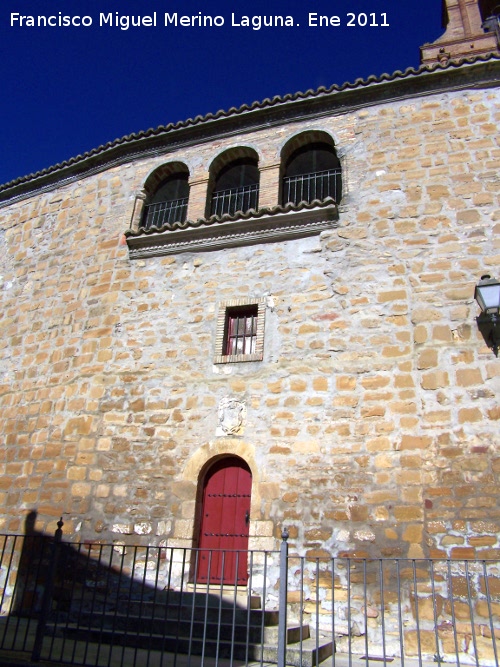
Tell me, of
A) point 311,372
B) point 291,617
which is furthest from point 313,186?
point 291,617

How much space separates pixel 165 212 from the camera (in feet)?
33.4

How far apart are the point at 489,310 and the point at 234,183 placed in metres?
5.32

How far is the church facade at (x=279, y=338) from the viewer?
6.78m

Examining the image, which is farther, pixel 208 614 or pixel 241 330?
pixel 241 330

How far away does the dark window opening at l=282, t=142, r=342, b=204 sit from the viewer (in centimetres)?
923

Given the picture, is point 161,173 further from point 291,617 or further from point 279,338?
point 291,617

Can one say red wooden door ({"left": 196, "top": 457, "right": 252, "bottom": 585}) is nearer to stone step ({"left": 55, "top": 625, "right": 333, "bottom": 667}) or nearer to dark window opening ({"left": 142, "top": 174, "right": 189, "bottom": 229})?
stone step ({"left": 55, "top": 625, "right": 333, "bottom": 667})

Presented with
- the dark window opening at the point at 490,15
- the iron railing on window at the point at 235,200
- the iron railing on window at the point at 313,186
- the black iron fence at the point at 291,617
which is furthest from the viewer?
the dark window opening at the point at 490,15

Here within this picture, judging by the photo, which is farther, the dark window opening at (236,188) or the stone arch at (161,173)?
the stone arch at (161,173)

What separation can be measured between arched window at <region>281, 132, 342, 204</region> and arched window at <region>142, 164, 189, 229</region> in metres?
1.99

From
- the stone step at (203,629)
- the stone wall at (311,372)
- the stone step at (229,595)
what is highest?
the stone wall at (311,372)

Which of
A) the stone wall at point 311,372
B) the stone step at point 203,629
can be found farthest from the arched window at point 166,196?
the stone step at point 203,629

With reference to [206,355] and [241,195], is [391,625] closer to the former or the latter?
[206,355]

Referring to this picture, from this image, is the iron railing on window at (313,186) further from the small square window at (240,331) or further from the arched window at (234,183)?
the small square window at (240,331)
